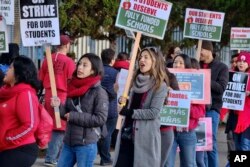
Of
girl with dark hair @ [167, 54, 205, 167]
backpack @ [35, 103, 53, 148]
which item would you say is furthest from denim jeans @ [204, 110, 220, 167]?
backpack @ [35, 103, 53, 148]

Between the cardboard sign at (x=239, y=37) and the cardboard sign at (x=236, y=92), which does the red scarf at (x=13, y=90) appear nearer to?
the cardboard sign at (x=236, y=92)

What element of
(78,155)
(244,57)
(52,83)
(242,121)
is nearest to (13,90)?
(78,155)

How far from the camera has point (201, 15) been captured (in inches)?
508

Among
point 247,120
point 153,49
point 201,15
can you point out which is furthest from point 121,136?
point 201,15

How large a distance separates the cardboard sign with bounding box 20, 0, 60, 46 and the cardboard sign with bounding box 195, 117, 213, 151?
7.44 feet

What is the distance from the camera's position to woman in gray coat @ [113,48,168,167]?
8117mm

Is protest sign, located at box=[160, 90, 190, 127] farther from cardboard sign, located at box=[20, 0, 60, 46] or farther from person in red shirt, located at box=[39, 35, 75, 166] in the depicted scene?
person in red shirt, located at box=[39, 35, 75, 166]

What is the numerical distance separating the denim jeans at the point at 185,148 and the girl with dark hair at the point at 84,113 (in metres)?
1.77

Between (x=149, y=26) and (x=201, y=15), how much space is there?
2.96 m

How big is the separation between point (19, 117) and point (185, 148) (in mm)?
3223

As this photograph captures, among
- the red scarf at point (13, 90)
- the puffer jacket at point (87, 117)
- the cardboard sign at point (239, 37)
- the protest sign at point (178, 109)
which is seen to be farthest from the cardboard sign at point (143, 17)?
the cardboard sign at point (239, 37)

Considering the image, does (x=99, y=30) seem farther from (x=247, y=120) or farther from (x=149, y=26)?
(x=149, y=26)

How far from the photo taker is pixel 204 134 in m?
10.9

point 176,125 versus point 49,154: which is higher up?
point 176,125
